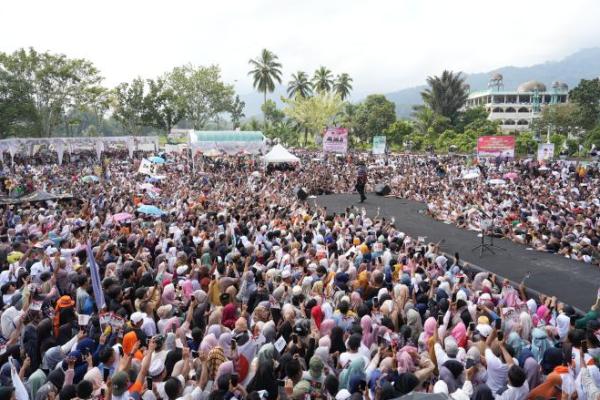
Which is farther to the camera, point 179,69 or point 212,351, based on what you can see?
point 179,69

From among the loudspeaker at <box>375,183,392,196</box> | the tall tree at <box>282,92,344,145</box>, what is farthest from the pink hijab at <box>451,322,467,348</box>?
the tall tree at <box>282,92,344,145</box>

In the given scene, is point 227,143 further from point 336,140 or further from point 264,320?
point 264,320

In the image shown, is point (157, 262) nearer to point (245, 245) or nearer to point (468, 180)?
point (245, 245)

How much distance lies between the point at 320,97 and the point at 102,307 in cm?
5558

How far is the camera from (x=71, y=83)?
43281mm

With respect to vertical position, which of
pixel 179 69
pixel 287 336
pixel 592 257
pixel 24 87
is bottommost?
pixel 592 257

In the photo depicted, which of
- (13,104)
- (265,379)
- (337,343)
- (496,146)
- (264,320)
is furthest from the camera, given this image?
(13,104)

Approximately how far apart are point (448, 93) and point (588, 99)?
1891cm

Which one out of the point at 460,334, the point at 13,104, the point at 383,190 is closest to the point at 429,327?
the point at 460,334

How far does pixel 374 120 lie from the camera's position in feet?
173

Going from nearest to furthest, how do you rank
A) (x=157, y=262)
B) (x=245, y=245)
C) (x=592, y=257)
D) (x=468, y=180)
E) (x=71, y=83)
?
(x=157, y=262)
(x=245, y=245)
(x=592, y=257)
(x=468, y=180)
(x=71, y=83)

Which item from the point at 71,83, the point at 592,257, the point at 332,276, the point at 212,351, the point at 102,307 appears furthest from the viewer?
the point at 71,83

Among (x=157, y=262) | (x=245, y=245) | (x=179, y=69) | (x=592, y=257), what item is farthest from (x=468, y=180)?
(x=179, y=69)

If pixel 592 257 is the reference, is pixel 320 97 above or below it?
above
